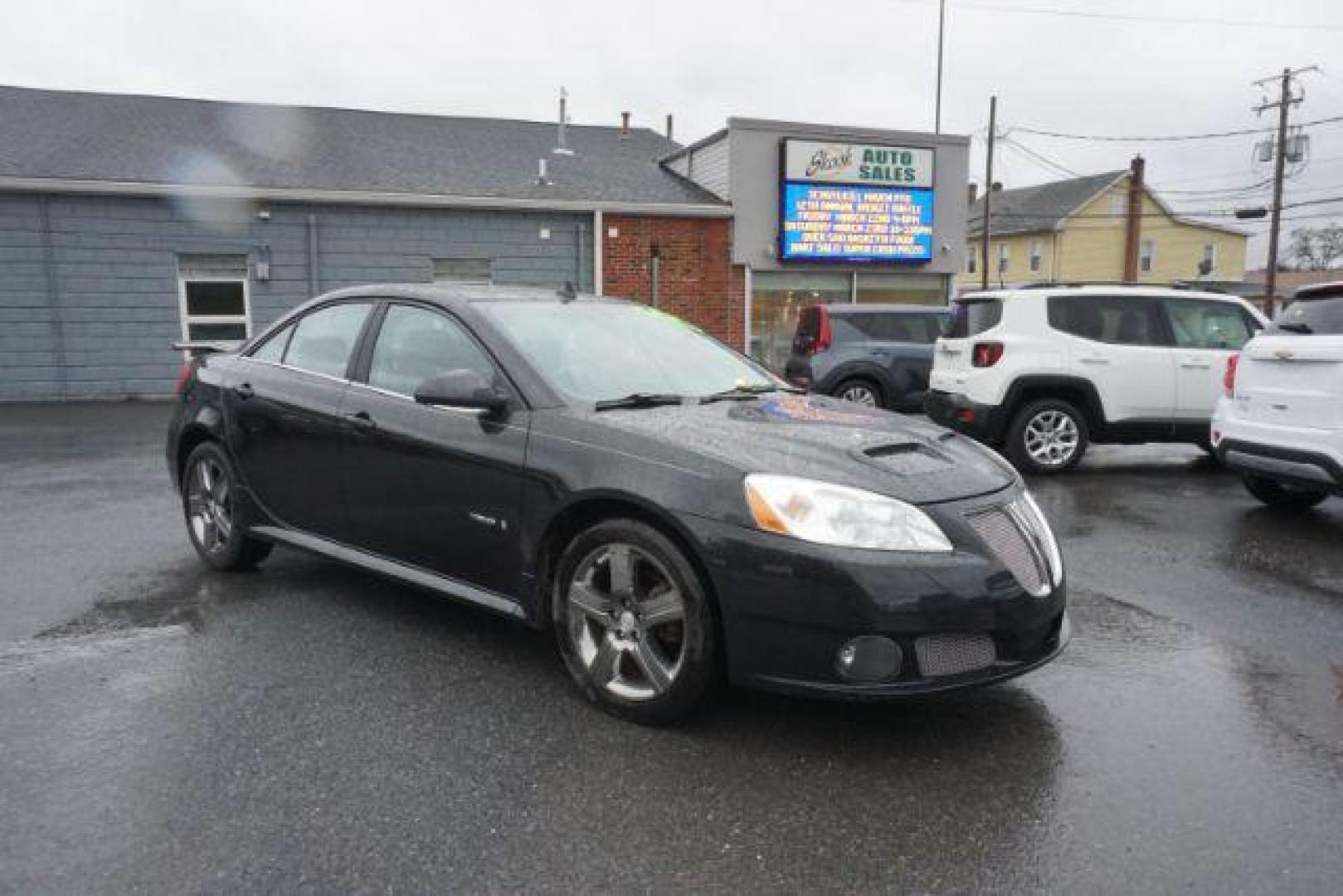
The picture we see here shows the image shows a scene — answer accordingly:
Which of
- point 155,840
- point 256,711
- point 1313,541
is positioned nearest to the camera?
point 155,840

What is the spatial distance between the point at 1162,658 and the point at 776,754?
1890 millimetres

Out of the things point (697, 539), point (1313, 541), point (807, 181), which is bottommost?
point (1313, 541)

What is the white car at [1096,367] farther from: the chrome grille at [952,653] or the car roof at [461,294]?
the chrome grille at [952,653]

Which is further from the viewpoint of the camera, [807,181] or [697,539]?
[807,181]

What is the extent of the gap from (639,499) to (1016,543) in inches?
48.7

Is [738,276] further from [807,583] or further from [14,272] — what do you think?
[807,583]

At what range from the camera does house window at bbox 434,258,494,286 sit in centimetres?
1698

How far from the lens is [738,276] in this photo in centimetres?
1819

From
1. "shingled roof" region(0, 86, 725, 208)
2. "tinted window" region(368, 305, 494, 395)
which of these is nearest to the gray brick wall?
"shingled roof" region(0, 86, 725, 208)

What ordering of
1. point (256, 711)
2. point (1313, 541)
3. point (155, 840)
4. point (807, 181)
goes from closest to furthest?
1. point (155, 840)
2. point (256, 711)
3. point (1313, 541)
4. point (807, 181)

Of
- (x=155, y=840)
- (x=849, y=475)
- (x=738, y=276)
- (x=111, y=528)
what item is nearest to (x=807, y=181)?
(x=738, y=276)

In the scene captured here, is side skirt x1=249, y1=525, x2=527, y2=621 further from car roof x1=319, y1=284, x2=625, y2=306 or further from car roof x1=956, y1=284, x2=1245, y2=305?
car roof x1=956, y1=284, x2=1245, y2=305

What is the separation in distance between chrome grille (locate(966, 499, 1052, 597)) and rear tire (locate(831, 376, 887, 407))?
8918 mm

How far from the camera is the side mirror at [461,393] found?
11.6ft
